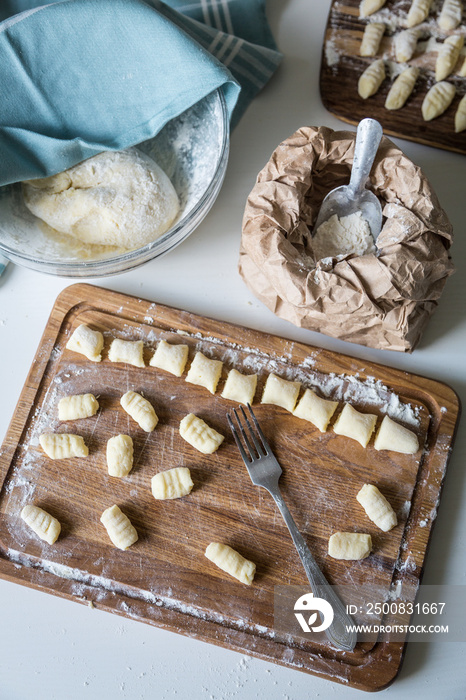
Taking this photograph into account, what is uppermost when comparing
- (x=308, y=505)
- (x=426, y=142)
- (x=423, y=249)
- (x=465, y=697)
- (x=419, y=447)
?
(x=426, y=142)

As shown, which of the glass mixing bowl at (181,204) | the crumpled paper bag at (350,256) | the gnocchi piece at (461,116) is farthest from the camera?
the gnocchi piece at (461,116)

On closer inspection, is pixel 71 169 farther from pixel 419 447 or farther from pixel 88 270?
pixel 419 447

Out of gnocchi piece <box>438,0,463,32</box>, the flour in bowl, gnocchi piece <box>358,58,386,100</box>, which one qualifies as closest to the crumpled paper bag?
the flour in bowl

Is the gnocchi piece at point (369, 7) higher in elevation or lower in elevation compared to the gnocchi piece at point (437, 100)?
higher

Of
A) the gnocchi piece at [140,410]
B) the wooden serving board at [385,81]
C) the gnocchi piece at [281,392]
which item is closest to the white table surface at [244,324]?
the wooden serving board at [385,81]

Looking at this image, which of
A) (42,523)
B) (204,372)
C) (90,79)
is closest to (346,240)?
(204,372)

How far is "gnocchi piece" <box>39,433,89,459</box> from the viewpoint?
1.23 metres

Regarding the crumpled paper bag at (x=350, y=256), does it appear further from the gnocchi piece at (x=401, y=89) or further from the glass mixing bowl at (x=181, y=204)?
the gnocchi piece at (x=401, y=89)

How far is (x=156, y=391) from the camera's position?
1281 millimetres

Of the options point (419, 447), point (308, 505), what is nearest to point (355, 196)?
point (419, 447)

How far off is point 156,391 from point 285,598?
516mm

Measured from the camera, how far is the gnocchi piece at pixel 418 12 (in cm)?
136

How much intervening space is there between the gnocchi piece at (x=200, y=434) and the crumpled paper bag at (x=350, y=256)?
30cm

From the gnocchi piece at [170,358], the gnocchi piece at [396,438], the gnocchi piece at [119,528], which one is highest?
the gnocchi piece at [396,438]
